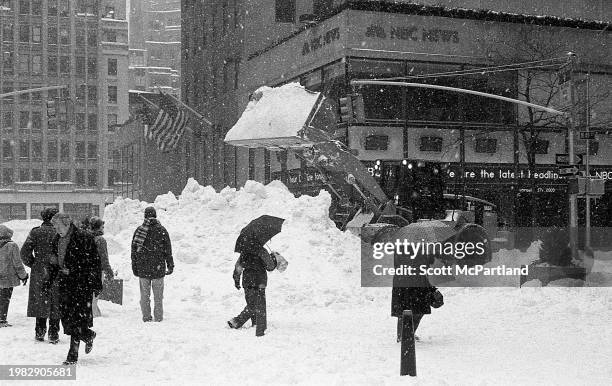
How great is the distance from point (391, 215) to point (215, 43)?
119ft

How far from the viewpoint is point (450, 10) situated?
38.9 metres

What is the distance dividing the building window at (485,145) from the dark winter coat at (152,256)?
91.8 ft

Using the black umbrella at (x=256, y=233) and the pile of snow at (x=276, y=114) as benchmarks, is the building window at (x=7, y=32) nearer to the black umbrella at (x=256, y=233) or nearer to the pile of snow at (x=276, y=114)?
the pile of snow at (x=276, y=114)

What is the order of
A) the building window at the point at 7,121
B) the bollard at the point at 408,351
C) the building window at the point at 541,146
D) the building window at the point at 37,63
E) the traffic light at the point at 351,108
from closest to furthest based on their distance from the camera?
the bollard at the point at 408,351, the traffic light at the point at 351,108, the building window at the point at 541,146, the building window at the point at 7,121, the building window at the point at 37,63

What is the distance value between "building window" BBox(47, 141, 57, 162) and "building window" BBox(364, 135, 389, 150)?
57355 mm

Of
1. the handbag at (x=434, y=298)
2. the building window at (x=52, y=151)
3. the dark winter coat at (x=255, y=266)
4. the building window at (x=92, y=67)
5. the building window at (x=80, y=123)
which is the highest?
the building window at (x=92, y=67)

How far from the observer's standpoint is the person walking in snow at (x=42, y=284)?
33.0 ft

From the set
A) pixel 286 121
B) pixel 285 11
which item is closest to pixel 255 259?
pixel 286 121

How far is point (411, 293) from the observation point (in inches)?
433

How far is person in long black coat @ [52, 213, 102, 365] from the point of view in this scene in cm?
924

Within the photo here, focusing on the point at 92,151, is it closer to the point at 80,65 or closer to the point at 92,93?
the point at 92,93

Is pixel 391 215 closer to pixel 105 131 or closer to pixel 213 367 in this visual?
pixel 213 367

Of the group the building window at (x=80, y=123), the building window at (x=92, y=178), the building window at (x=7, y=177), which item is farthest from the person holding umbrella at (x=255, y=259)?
the building window at (x=80, y=123)

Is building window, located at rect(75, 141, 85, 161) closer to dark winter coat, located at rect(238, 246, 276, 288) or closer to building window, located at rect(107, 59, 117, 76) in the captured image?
building window, located at rect(107, 59, 117, 76)
